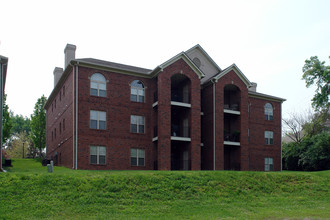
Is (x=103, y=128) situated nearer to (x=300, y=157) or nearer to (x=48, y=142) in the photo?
(x=48, y=142)

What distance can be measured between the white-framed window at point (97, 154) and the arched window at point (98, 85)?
13.7 feet

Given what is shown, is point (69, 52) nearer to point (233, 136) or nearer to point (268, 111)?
point (233, 136)

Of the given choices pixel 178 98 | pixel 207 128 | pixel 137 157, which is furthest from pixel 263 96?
pixel 137 157

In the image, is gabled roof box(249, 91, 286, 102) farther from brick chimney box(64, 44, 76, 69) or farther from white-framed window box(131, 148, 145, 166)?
brick chimney box(64, 44, 76, 69)

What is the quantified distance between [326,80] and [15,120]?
233ft

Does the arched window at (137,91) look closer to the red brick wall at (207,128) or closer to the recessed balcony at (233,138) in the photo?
the red brick wall at (207,128)

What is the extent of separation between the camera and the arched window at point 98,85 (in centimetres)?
2891

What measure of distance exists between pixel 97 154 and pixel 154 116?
579cm

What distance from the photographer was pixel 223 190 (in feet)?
69.1

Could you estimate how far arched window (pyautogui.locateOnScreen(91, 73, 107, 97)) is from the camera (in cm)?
2891

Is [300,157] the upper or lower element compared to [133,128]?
lower

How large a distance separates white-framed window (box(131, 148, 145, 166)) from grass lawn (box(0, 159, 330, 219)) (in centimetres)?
778

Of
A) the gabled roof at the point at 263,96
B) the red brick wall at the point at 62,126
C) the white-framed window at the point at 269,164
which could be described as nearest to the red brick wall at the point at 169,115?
the red brick wall at the point at 62,126

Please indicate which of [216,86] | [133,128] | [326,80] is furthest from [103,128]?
[326,80]
